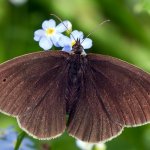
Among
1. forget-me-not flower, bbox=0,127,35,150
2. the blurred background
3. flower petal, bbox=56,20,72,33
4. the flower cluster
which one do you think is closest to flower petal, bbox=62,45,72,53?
the flower cluster

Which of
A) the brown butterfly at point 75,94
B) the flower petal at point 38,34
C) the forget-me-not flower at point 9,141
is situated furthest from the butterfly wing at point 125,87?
the forget-me-not flower at point 9,141

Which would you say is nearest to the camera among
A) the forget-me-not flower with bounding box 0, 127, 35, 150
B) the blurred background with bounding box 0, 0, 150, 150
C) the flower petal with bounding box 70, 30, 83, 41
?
the flower petal with bounding box 70, 30, 83, 41

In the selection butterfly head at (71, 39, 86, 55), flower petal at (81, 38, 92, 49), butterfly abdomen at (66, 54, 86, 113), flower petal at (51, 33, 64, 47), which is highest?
flower petal at (81, 38, 92, 49)

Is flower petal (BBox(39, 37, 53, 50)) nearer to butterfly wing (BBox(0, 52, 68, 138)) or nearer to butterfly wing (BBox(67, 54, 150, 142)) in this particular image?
butterfly wing (BBox(0, 52, 68, 138))

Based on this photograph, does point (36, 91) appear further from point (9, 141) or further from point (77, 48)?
point (9, 141)

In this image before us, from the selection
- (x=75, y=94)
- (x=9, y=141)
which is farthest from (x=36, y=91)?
(x=9, y=141)

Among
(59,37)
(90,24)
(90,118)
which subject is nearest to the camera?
(90,118)
